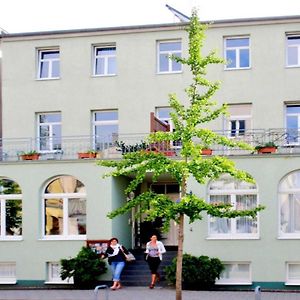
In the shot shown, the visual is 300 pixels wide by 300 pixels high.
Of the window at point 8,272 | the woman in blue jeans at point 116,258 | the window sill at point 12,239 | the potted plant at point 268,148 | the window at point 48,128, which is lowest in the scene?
the window at point 8,272

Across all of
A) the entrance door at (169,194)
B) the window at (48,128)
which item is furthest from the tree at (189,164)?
the window at (48,128)

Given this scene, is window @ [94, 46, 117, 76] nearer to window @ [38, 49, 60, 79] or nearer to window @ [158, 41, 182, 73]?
window @ [38, 49, 60, 79]

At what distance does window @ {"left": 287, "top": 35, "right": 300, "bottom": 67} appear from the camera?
29.7m

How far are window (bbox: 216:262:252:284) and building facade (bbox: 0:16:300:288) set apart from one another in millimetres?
47

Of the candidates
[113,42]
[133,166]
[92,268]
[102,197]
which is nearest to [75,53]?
[113,42]

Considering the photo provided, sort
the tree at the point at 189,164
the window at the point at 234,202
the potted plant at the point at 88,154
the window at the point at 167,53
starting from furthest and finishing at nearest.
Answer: the window at the point at 167,53, the potted plant at the point at 88,154, the window at the point at 234,202, the tree at the point at 189,164

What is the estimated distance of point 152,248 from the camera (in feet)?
83.2

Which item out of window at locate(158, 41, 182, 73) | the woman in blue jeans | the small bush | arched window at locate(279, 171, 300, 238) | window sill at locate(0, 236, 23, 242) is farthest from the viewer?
window at locate(158, 41, 182, 73)

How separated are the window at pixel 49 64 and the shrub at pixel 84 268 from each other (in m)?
8.62

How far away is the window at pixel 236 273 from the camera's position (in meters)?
25.8

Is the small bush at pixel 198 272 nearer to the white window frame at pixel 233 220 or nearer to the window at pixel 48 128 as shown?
the white window frame at pixel 233 220

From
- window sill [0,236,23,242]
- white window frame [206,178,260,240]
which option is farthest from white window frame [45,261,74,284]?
white window frame [206,178,260,240]

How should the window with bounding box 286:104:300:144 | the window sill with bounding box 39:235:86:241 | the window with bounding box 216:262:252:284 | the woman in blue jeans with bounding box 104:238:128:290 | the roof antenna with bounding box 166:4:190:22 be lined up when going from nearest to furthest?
the woman in blue jeans with bounding box 104:238:128:290 → the window with bounding box 216:262:252:284 → the window sill with bounding box 39:235:86:241 → the window with bounding box 286:104:300:144 → the roof antenna with bounding box 166:4:190:22

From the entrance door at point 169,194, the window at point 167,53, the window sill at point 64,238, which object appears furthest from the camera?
the window at point 167,53
